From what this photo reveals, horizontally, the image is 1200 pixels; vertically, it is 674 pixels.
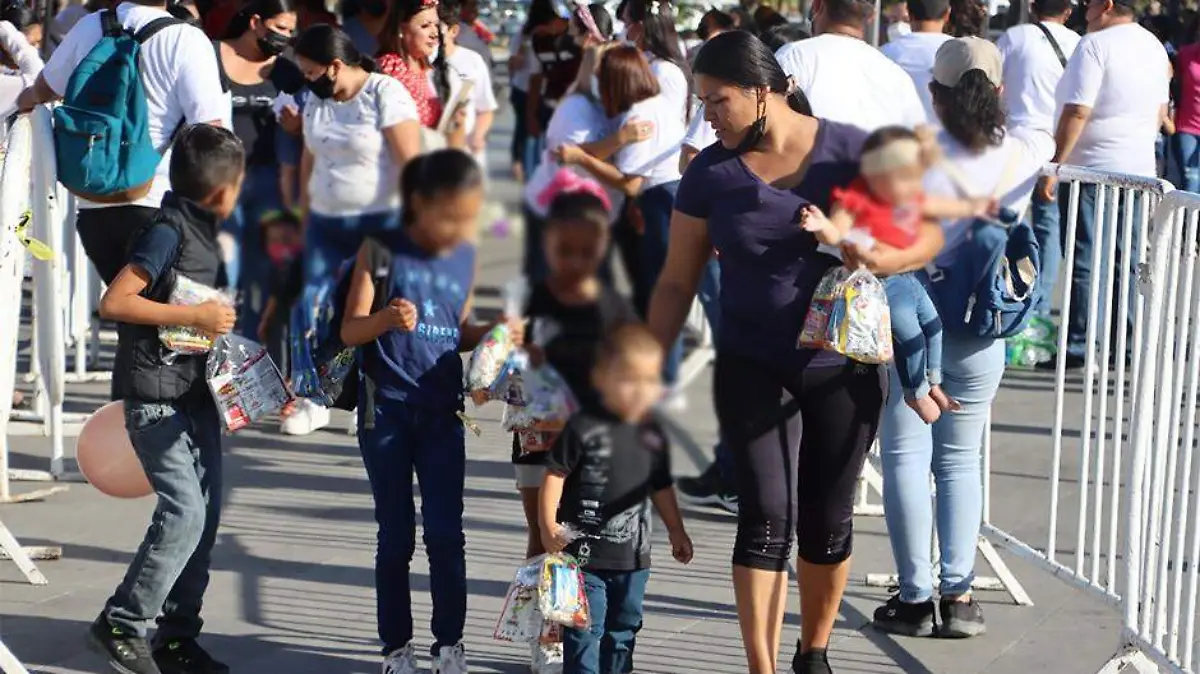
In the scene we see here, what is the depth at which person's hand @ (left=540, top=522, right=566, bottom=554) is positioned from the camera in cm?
409

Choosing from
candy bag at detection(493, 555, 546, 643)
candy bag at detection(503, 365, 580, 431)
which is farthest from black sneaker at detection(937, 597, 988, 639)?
candy bag at detection(503, 365, 580, 431)

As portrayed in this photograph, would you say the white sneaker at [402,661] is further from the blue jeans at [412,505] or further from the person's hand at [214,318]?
the person's hand at [214,318]

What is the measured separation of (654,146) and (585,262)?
1.21 metres

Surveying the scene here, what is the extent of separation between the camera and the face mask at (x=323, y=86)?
110 inches

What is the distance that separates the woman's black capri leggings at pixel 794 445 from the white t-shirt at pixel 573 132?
0.92m

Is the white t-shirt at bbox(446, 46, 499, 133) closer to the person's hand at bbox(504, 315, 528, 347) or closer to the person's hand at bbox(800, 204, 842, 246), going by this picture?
the person's hand at bbox(504, 315, 528, 347)

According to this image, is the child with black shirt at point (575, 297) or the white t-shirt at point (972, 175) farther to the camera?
the white t-shirt at point (972, 175)

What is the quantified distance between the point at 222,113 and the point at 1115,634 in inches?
121

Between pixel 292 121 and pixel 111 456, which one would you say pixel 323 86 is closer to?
pixel 292 121

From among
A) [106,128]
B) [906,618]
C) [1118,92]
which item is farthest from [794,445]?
[1118,92]

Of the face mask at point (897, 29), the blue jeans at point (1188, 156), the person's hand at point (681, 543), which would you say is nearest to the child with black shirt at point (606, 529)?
the person's hand at point (681, 543)

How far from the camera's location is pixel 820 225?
3.52 meters

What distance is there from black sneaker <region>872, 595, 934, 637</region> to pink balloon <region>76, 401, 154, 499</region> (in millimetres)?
2193

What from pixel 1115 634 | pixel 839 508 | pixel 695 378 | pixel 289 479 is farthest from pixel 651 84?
pixel 289 479
